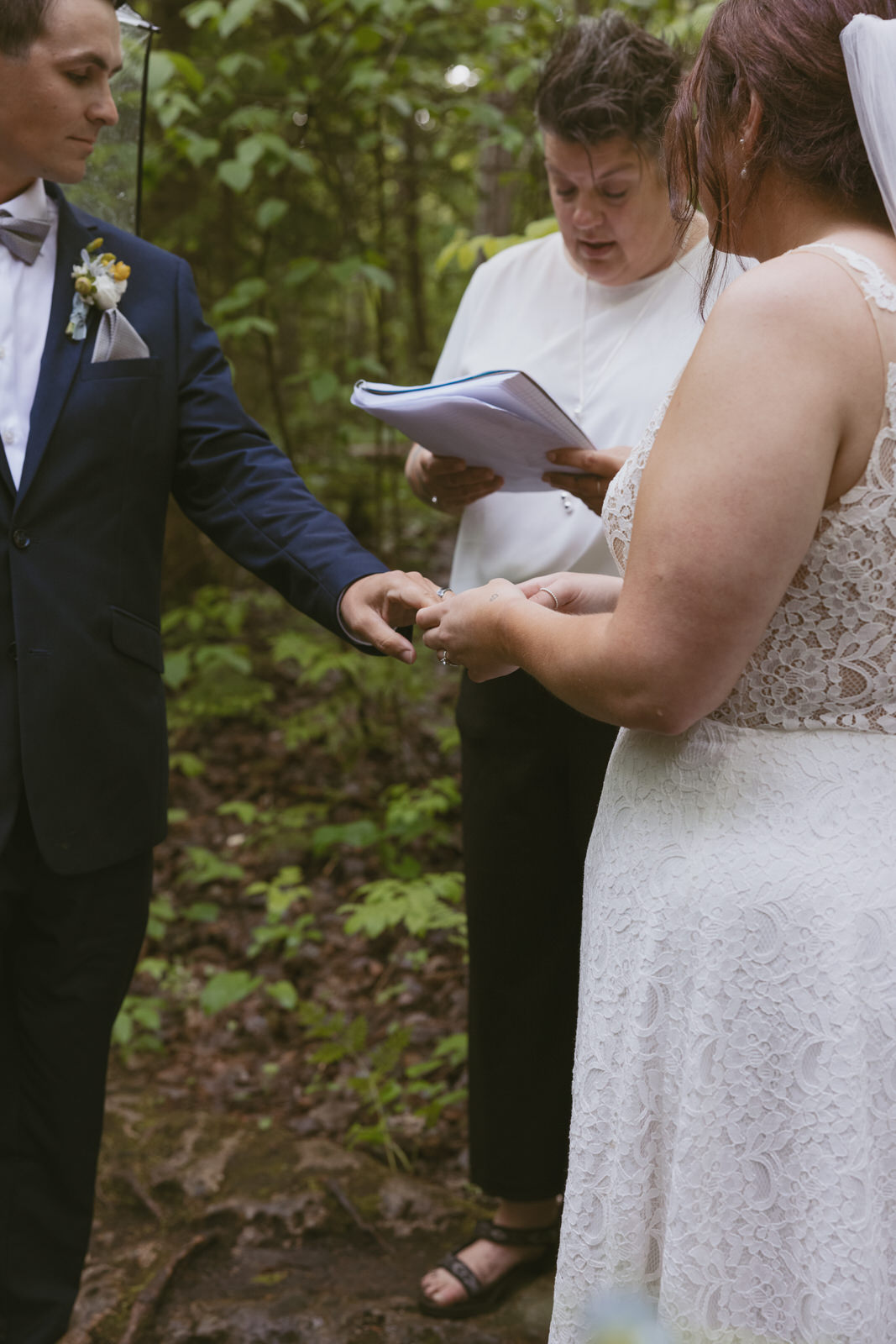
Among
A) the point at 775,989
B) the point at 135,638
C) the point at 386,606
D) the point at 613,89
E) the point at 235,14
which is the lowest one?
the point at 775,989

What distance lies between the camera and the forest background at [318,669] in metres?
3.64

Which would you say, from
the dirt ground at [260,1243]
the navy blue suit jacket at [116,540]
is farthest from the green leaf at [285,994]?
the navy blue suit jacket at [116,540]

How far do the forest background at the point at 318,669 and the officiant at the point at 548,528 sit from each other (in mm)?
621

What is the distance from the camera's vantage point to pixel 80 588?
2.08 m

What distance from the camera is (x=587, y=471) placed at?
212 centimetres

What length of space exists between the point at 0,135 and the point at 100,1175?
245 cm

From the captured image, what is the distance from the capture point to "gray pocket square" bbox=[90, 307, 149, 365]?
2094 millimetres

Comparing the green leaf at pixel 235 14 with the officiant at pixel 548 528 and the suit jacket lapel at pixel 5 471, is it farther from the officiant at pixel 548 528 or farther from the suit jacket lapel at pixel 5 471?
the suit jacket lapel at pixel 5 471

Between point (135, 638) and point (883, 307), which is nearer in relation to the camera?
point (883, 307)

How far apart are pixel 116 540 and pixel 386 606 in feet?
1.64

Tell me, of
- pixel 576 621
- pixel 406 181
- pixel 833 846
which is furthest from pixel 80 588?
pixel 406 181

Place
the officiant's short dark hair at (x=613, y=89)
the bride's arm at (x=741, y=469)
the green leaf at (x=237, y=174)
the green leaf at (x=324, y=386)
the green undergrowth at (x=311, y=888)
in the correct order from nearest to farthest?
the bride's arm at (x=741, y=469), the officiant's short dark hair at (x=613, y=89), the green undergrowth at (x=311, y=888), the green leaf at (x=237, y=174), the green leaf at (x=324, y=386)

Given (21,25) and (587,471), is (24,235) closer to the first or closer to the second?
(21,25)

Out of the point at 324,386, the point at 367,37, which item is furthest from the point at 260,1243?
the point at 367,37
